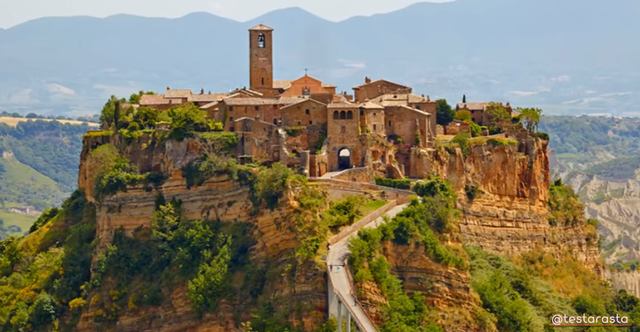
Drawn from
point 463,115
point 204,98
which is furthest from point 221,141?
point 463,115

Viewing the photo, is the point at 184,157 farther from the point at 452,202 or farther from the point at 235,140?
the point at 452,202

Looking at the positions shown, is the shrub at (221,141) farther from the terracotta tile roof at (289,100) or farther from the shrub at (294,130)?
the terracotta tile roof at (289,100)

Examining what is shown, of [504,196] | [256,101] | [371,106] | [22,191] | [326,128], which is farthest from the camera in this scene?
[22,191]

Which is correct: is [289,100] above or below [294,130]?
above

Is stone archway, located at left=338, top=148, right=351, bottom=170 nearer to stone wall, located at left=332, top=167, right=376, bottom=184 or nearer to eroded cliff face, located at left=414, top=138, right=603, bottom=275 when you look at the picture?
stone wall, located at left=332, top=167, right=376, bottom=184

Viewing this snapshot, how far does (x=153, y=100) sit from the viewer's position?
2680 inches

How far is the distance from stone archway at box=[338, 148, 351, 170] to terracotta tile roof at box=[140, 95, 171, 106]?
1193cm

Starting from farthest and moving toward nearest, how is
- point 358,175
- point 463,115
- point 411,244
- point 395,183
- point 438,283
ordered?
point 463,115 → point 358,175 → point 395,183 → point 411,244 → point 438,283

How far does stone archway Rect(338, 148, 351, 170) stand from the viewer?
6125 centimetres

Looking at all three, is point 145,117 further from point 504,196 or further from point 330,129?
point 504,196

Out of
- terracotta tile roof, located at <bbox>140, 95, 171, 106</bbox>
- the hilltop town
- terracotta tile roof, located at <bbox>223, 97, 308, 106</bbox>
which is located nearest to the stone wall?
the hilltop town

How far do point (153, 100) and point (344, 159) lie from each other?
44.1 ft

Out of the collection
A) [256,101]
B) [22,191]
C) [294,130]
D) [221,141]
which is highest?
[256,101]

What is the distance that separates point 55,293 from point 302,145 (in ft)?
50.2
